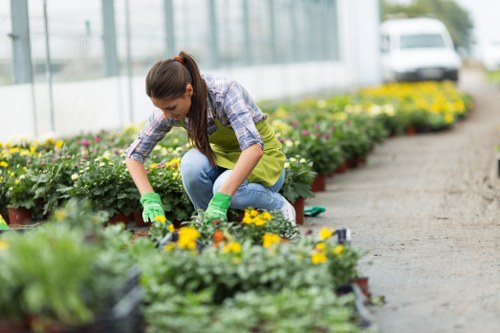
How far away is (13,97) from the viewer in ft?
27.7

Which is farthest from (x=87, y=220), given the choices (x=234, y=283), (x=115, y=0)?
(x=115, y=0)

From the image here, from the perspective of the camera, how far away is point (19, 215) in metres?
6.27

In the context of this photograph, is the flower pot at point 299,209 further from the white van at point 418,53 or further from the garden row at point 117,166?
the white van at point 418,53

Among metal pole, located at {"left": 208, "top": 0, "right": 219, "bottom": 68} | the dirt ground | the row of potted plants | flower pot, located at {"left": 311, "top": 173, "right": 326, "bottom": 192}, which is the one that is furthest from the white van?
the row of potted plants

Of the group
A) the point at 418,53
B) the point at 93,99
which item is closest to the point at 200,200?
the point at 93,99

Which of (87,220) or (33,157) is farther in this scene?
(33,157)

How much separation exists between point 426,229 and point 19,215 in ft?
8.28

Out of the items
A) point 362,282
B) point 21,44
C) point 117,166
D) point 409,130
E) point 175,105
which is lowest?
point 409,130

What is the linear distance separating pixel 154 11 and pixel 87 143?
4.87 metres

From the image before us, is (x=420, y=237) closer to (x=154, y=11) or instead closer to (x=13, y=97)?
(x=13, y=97)

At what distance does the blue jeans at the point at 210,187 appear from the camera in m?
5.15

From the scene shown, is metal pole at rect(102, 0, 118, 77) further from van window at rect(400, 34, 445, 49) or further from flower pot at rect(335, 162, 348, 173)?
van window at rect(400, 34, 445, 49)

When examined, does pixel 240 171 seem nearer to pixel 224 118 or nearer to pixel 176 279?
pixel 224 118

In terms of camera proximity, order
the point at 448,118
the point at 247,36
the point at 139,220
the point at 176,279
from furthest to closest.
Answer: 1. the point at 247,36
2. the point at 448,118
3. the point at 139,220
4. the point at 176,279
